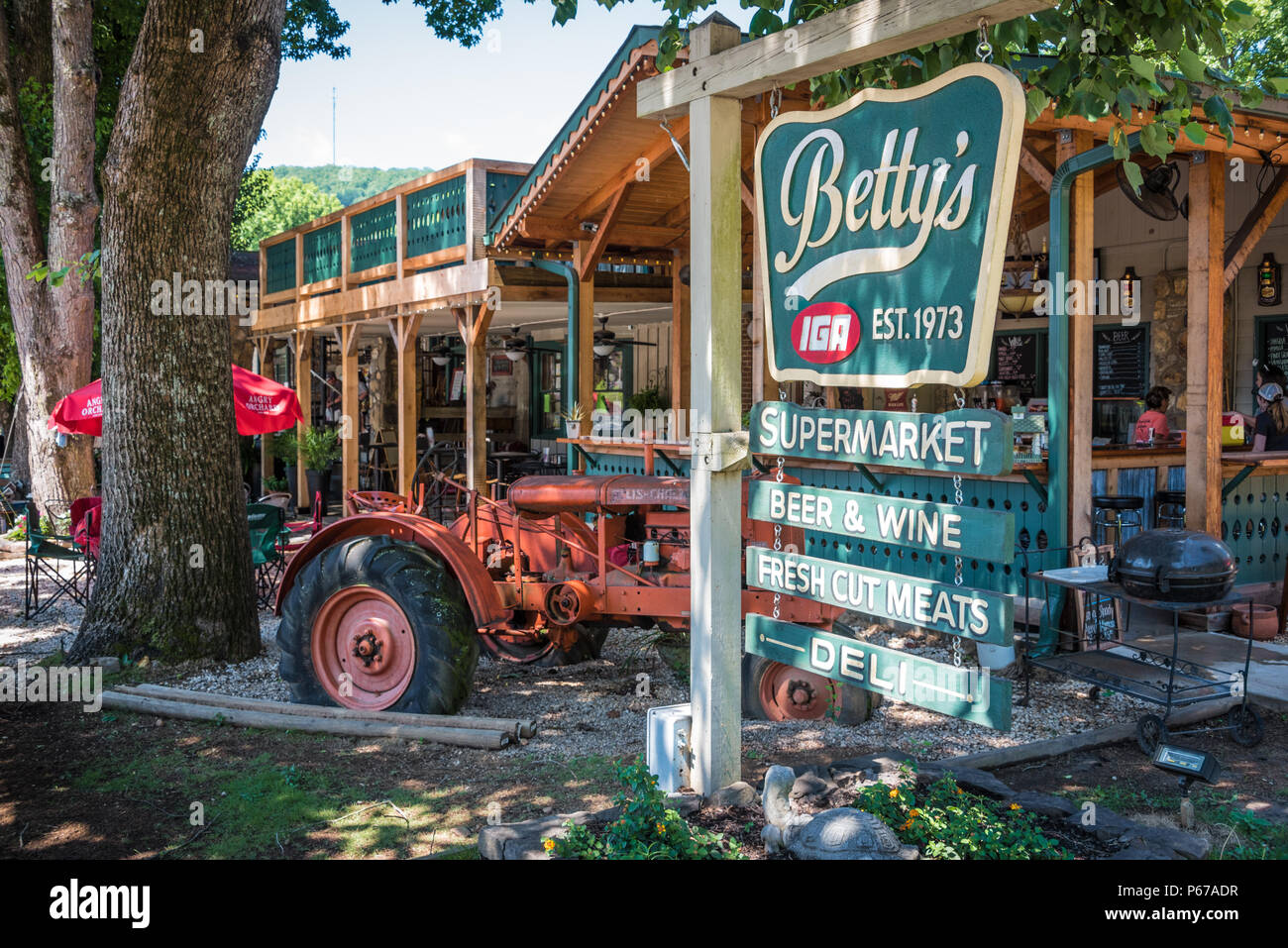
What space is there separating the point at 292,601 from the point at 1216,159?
6.82 metres

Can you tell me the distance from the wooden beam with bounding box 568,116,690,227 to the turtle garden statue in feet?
21.0

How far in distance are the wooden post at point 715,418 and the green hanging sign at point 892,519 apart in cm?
16

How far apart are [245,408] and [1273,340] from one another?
10421 millimetres

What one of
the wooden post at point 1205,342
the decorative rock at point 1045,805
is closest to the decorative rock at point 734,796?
the decorative rock at point 1045,805

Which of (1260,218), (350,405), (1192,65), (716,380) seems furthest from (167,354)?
(1260,218)

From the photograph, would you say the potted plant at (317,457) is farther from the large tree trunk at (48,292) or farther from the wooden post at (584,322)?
the wooden post at (584,322)

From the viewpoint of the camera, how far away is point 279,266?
61.8ft

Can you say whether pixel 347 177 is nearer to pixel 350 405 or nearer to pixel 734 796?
pixel 350 405

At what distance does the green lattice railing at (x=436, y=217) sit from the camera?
39.5 ft

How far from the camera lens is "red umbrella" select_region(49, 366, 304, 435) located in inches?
396

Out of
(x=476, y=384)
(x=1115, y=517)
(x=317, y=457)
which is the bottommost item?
(x=1115, y=517)

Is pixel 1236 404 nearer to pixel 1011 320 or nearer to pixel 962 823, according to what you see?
pixel 1011 320
